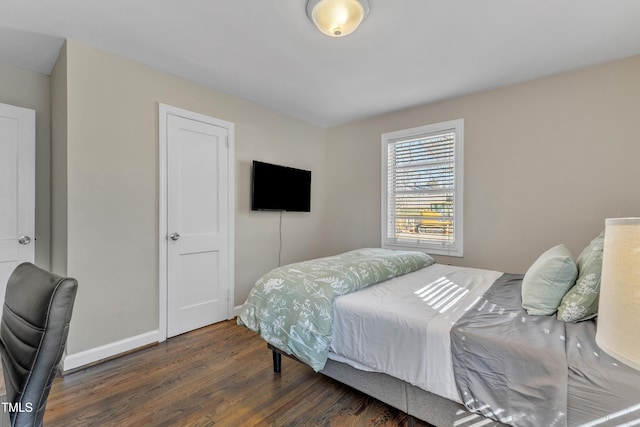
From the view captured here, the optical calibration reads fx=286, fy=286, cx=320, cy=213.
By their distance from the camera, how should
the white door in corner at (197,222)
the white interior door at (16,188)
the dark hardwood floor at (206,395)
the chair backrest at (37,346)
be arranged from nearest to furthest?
the chair backrest at (37,346) < the dark hardwood floor at (206,395) < the white interior door at (16,188) < the white door in corner at (197,222)

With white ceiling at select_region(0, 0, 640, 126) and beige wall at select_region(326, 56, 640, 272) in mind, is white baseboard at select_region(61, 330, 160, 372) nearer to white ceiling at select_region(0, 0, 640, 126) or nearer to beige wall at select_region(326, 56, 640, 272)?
white ceiling at select_region(0, 0, 640, 126)

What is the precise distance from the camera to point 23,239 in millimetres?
2441

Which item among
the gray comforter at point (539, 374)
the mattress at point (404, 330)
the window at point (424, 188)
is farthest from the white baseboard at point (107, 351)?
the window at point (424, 188)

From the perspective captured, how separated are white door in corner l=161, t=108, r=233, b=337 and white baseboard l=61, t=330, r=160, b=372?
0.60 feet

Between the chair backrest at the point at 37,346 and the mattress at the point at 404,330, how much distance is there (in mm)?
1274

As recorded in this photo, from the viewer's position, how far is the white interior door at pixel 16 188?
2355 millimetres

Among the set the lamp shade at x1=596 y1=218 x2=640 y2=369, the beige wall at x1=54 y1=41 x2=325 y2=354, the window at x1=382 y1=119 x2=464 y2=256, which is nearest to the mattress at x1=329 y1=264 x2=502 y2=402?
the lamp shade at x1=596 y1=218 x2=640 y2=369

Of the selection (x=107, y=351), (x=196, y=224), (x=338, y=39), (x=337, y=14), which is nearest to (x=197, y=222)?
(x=196, y=224)

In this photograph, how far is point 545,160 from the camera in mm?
2721

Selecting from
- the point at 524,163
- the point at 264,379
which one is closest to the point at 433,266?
the point at 524,163

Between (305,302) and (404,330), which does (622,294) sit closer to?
(404,330)

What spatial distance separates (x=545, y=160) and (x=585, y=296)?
74.3 inches

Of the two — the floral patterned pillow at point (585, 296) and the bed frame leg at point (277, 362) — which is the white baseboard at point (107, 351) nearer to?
the bed frame leg at point (277, 362)

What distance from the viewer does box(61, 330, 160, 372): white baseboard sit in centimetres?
216
